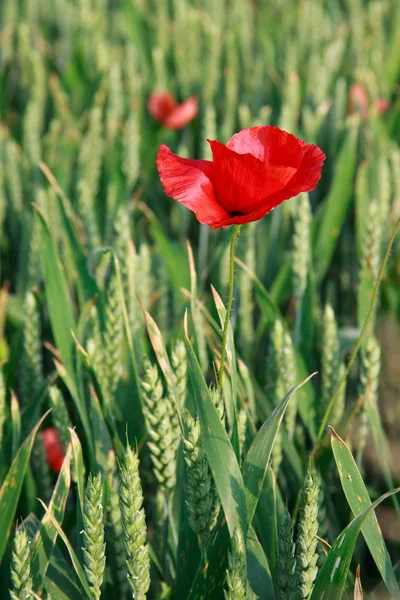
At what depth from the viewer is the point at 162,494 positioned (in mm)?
791

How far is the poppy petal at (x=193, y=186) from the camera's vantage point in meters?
0.62

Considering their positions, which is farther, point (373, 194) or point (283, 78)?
point (283, 78)

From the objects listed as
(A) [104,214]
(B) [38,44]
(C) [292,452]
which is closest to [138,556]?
(C) [292,452]

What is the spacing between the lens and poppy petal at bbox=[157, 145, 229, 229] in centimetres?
62

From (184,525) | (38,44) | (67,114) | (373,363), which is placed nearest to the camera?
(184,525)

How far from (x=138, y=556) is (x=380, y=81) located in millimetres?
1456

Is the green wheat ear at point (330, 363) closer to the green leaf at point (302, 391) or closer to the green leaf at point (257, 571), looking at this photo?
the green leaf at point (302, 391)

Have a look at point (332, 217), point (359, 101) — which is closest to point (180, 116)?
point (359, 101)

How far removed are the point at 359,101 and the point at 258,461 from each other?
43.3 inches

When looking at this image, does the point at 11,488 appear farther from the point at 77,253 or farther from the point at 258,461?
the point at 77,253

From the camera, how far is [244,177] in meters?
0.61

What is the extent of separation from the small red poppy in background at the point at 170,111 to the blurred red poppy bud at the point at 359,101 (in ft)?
1.09

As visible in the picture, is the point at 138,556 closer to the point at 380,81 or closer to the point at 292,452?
the point at 292,452

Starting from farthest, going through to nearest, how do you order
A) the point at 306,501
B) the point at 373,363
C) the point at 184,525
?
the point at 373,363
the point at 184,525
the point at 306,501
